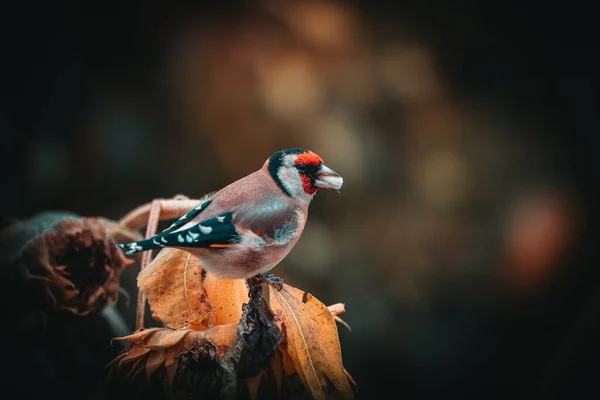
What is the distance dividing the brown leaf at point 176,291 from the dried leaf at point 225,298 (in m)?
0.01

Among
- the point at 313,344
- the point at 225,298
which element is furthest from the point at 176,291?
the point at 313,344

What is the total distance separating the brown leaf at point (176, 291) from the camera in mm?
716

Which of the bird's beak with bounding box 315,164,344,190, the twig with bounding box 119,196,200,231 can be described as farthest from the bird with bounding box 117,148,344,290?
the twig with bounding box 119,196,200,231

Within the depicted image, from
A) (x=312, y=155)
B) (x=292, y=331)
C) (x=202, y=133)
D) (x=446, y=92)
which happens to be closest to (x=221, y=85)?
(x=202, y=133)

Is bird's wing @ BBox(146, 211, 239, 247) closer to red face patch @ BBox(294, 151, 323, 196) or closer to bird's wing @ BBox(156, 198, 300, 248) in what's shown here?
bird's wing @ BBox(156, 198, 300, 248)

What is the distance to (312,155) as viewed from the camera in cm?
74

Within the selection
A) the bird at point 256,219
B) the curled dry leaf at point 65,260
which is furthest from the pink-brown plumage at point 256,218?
the curled dry leaf at point 65,260

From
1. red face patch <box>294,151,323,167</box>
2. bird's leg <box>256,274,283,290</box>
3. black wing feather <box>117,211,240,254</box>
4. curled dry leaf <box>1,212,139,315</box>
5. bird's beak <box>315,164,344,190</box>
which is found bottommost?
curled dry leaf <box>1,212,139,315</box>

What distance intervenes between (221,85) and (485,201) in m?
0.75

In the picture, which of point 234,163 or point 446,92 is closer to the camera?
point 234,163

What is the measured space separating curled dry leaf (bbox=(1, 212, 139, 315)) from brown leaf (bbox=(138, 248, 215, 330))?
0.23 metres

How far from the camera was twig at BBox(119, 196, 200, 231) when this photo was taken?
841 millimetres

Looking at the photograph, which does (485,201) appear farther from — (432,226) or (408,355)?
(408,355)

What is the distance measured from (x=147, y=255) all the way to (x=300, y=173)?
0.24 m
